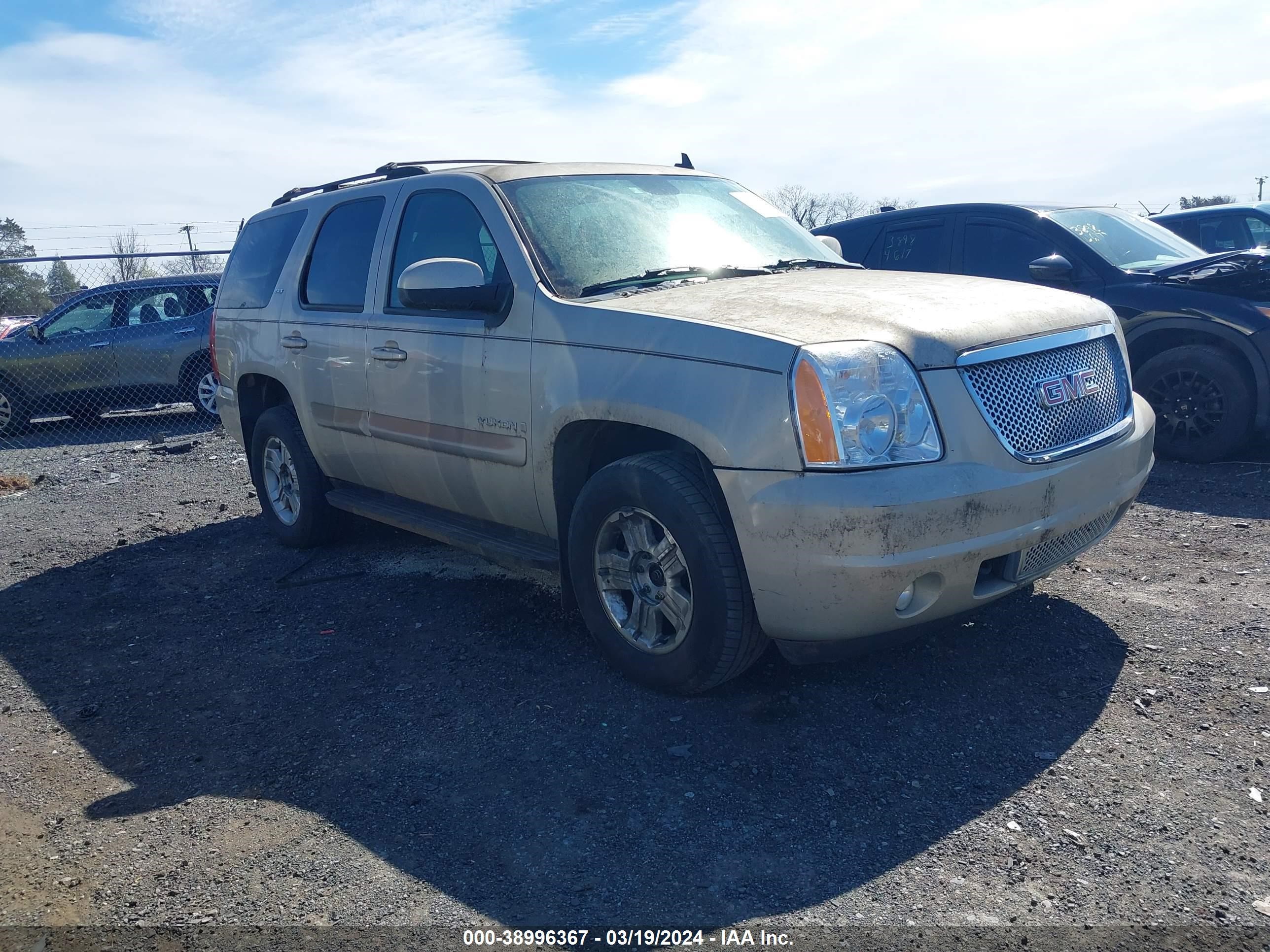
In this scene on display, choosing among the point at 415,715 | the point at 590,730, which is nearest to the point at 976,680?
the point at 590,730

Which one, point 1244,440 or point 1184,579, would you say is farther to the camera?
point 1244,440

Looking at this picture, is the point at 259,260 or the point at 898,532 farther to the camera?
the point at 259,260

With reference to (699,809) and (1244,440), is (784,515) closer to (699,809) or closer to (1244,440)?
(699,809)

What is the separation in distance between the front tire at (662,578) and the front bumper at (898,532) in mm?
126

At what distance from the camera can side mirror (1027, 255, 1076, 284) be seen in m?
6.58

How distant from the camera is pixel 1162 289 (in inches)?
268

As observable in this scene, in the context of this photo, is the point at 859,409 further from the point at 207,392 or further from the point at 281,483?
the point at 207,392

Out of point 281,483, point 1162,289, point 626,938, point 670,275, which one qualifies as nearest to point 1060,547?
point 670,275

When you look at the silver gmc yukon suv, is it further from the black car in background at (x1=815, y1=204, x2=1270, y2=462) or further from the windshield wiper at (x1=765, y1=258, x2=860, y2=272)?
the black car in background at (x1=815, y1=204, x2=1270, y2=462)

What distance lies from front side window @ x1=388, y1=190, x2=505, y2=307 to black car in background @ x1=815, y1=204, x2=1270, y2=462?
A: 3950 mm

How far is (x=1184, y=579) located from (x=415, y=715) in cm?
345

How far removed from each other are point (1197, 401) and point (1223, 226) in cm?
502

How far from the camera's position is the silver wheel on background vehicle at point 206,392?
12.0 m

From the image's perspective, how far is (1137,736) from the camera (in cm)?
326
